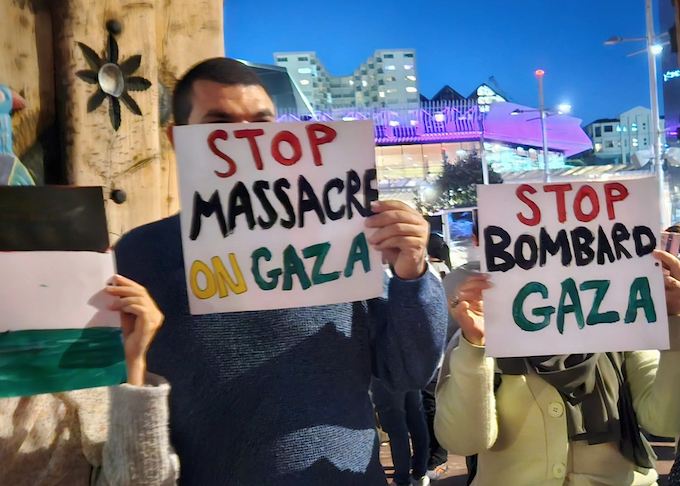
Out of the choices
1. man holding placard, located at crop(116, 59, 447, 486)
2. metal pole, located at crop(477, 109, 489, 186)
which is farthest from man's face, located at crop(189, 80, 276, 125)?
metal pole, located at crop(477, 109, 489, 186)

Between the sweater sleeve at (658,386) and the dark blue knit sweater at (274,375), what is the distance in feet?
1.50

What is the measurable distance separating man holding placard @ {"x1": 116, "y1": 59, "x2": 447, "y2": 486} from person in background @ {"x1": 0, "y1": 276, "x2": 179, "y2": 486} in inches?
3.7

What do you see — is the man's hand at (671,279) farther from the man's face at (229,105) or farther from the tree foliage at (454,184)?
the tree foliage at (454,184)

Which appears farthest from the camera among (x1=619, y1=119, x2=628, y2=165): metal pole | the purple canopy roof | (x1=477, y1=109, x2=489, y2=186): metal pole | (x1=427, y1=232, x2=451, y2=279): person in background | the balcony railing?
the purple canopy roof

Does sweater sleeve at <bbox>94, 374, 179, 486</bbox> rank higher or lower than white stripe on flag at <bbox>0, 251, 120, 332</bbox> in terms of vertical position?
lower

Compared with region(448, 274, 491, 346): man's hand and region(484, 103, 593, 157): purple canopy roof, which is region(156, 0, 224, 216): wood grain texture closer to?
region(448, 274, 491, 346): man's hand

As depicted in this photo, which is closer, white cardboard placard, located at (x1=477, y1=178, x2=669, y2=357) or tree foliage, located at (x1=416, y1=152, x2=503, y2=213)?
white cardboard placard, located at (x1=477, y1=178, x2=669, y2=357)

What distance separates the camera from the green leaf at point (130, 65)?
1.40 metres

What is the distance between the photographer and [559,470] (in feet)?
3.38

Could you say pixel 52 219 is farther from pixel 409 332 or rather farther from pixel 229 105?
pixel 409 332

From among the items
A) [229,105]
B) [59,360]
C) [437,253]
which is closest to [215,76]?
[229,105]

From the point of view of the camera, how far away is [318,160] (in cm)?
82

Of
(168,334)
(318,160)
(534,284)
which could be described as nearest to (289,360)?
(168,334)

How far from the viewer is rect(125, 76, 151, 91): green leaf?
1.41m
